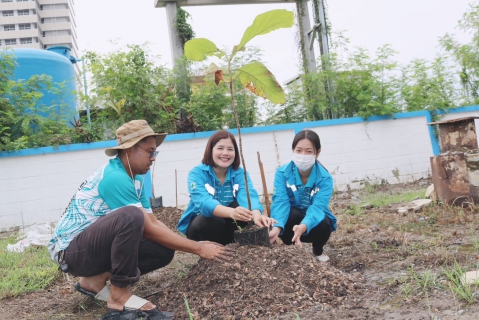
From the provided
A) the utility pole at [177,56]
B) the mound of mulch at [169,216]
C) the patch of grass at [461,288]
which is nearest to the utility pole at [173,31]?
the utility pole at [177,56]

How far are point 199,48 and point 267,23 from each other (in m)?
0.47

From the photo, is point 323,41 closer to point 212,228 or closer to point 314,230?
point 314,230

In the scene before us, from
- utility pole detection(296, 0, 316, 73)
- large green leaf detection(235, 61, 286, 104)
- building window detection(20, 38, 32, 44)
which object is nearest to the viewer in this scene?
large green leaf detection(235, 61, 286, 104)

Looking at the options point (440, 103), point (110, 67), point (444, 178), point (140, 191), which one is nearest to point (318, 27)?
point (440, 103)

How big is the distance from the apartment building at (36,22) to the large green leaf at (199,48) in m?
46.0

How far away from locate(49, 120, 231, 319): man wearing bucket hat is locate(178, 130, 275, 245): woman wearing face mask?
1.58ft

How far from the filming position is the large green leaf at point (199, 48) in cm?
276

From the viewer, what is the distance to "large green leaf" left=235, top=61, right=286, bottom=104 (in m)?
2.90

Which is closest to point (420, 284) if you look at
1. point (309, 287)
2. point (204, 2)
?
point (309, 287)

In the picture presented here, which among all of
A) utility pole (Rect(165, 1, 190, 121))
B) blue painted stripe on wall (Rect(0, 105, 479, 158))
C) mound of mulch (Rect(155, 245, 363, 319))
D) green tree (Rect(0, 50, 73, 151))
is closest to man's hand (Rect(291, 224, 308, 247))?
mound of mulch (Rect(155, 245, 363, 319))

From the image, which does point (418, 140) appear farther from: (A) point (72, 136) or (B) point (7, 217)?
(B) point (7, 217)

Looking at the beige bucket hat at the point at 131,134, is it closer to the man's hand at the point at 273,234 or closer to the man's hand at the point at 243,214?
the man's hand at the point at 243,214

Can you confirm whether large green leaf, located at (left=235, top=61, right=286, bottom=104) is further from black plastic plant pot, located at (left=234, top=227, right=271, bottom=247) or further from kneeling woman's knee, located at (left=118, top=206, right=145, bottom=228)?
kneeling woman's knee, located at (left=118, top=206, right=145, bottom=228)

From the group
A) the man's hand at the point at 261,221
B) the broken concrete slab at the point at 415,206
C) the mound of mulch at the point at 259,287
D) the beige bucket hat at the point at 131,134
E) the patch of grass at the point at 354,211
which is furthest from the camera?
the patch of grass at the point at 354,211
